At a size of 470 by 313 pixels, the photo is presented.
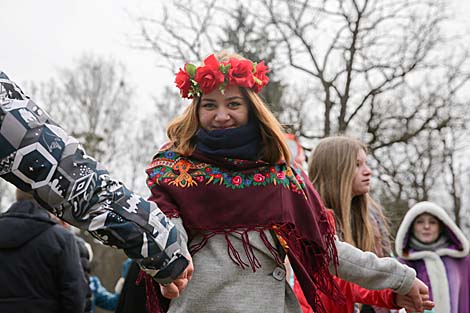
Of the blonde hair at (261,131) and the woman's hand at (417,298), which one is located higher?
the blonde hair at (261,131)

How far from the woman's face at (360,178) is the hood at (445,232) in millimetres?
1249

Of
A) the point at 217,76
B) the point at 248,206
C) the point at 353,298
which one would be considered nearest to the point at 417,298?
the point at 353,298

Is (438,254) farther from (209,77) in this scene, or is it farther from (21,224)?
(21,224)

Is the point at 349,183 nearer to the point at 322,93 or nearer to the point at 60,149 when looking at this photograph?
the point at 60,149

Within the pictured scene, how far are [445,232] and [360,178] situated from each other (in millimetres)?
1564

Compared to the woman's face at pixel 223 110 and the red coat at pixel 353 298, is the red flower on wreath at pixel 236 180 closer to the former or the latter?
the woman's face at pixel 223 110

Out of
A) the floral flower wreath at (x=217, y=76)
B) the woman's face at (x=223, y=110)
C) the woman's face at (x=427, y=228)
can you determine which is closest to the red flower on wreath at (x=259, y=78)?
the floral flower wreath at (x=217, y=76)

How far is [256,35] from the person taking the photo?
13.6 m

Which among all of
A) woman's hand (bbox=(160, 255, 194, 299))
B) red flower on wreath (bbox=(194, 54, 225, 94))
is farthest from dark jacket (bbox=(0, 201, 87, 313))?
woman's hand (bbox=(160, 255, 194, 299))

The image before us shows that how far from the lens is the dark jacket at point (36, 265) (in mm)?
4582

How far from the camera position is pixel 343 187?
4.00m

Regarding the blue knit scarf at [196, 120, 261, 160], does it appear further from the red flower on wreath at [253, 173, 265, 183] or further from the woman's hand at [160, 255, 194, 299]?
the woman's hand at [160, 255, 194, 299]

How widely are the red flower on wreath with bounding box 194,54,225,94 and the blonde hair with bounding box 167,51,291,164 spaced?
0.34 feet

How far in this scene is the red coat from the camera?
3.32 metres
